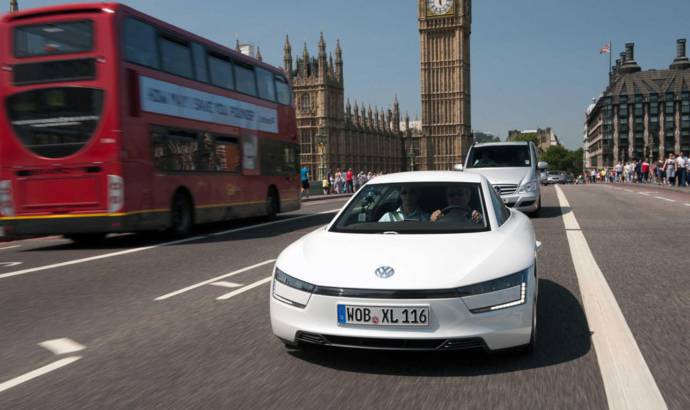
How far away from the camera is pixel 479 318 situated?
142 inches

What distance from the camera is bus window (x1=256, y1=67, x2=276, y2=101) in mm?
15695

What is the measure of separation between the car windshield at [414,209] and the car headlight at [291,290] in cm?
95

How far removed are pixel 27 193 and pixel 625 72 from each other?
125585 mm

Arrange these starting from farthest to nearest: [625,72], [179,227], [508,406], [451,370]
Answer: [625,72] → [179,227] → [451,370] → [508,406]

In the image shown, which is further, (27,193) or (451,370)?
(27,193)

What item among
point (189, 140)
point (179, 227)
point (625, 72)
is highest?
point (625, 72)

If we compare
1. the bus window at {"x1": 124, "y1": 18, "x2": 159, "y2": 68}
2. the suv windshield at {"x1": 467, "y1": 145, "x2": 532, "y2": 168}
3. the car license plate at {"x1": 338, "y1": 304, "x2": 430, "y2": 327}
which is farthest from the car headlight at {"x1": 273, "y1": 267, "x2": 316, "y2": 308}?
the suv windshield at {"x1": 467, "y1": 145, "x2": 532, "y2": 168}

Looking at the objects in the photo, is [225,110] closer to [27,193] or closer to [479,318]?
[27,193]

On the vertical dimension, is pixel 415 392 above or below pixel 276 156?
below

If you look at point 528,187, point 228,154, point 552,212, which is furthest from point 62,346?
point 552,212

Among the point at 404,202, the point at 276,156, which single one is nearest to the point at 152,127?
the point at 276,156

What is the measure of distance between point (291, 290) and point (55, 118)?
8.10m

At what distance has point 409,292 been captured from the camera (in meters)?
3.60

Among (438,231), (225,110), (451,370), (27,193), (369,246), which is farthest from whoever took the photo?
(225,110)
